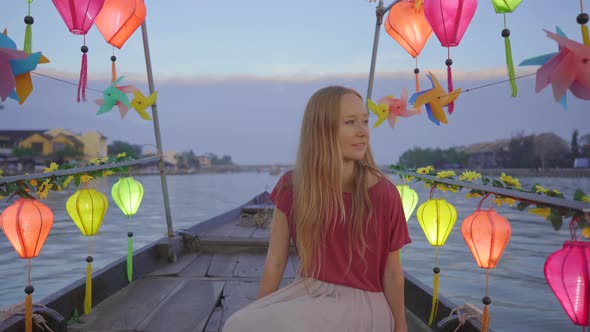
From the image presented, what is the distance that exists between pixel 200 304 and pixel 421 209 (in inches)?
60.4

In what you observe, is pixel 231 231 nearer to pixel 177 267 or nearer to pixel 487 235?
pixel 177 267

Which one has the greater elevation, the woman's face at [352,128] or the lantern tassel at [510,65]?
the lantern tassel at [510,65]

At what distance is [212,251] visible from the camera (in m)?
4.55

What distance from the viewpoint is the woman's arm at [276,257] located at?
1.71 m

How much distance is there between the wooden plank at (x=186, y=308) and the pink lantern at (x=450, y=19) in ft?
6.60

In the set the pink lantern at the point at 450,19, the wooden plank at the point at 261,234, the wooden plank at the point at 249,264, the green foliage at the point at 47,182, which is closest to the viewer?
the green foliage at the point at 47,182

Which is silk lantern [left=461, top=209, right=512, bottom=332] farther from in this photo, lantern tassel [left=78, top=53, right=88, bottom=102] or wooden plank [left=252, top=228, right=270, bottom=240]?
wooden plank [left=252, top=228, right=270, bottom=240]

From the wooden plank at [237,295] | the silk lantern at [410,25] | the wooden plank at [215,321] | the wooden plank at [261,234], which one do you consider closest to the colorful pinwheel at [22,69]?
the wooden plank at [215,321]

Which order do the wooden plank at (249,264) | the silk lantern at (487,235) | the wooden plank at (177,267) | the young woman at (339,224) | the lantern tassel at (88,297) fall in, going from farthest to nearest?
the wooden plank at (249,264), the wooden plank at (177,267), the lantern tassel at (88,297), the silk lantern at (487,235), the young woman at (339,224)

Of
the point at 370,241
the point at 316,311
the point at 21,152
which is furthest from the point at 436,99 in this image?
the point at 21,152

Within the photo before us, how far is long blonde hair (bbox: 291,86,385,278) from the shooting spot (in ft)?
5.39

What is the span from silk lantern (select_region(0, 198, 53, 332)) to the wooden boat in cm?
22

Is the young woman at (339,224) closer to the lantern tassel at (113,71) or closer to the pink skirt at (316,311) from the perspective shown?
the pink skirt at (316,311)

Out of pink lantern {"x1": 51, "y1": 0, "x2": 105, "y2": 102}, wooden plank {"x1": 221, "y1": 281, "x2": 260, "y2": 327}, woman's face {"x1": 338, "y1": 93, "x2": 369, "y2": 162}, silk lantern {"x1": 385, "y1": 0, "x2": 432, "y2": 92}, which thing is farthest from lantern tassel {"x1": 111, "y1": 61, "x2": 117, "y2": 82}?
woman's face {"x1": 338, "y1": 93, "x2": 369, "y2": 162}
